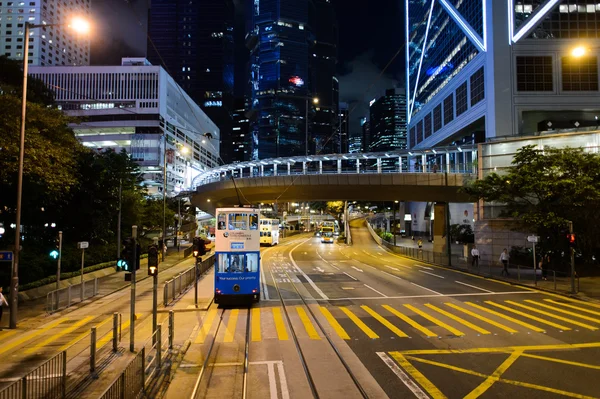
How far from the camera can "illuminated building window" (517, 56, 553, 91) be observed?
59281 mm

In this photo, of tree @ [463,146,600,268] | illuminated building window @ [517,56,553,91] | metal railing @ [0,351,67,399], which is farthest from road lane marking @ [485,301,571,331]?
illuminated building window @ [517,56,553,91]

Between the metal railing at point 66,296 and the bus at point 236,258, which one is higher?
the bus at point 236,258

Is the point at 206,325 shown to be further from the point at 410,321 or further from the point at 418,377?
the point at 418,377

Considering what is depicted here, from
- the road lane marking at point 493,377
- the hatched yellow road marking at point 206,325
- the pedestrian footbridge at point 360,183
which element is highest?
the pedestrian footbridge at point 360,183

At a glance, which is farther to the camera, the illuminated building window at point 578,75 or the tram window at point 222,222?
the illuminated building window at point 578,75

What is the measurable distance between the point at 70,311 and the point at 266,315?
9366mm

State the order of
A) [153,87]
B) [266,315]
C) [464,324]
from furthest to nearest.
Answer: [153,87], [266,315], [464,324]

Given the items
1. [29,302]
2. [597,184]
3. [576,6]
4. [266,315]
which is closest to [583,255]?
[597,184]

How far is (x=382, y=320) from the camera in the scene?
15.4 metres

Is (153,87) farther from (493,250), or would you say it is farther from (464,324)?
(464,324)

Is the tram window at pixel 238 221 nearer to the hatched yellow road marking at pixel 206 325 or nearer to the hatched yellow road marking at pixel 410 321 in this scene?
the hatched yellow road marking at pixel 206 325

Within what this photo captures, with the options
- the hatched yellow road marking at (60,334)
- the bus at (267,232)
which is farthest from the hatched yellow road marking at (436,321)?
the bus at (267,232)

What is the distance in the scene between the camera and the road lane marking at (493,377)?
8.43 metres

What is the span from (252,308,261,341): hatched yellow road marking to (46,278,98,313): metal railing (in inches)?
354
